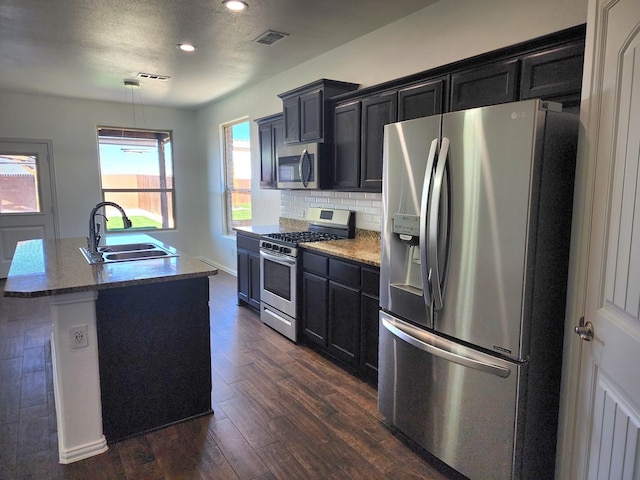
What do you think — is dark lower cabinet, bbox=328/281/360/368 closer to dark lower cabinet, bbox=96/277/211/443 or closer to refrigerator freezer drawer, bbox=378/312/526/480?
A: refrigerator freezer drawer, bbox=378/312/526/480

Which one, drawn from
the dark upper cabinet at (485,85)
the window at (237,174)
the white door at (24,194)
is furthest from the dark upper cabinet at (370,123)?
the white door at (24,194)

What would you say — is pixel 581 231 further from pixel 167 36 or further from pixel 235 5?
pixel 167 36

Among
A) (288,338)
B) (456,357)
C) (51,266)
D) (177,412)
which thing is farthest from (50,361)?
(456,357)

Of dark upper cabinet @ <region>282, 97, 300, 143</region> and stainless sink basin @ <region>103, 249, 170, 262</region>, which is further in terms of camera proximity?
dark upper cabinet @ <region>282, 97, 300, 143</region>

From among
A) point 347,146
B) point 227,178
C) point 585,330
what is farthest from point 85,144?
point 585,330

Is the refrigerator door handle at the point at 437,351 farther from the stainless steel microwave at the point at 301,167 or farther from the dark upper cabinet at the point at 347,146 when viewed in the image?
the stainless steel microwave at the point at 301,167

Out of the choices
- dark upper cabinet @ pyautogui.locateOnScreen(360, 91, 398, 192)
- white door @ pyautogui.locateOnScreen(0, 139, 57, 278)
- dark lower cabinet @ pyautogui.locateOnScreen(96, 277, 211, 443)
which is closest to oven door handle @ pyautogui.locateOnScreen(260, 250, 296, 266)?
dark upper cabinet @ pyautogui.locateOnScreen(360, 91, 398, 192)

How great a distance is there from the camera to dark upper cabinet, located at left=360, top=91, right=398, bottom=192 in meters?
3.03

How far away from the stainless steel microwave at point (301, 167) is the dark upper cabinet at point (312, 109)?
0.09 metres

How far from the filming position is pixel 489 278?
68.9 inches

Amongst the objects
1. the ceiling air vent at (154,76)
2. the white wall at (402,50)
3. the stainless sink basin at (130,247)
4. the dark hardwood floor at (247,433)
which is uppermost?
the ceiling air vent at (154,76)

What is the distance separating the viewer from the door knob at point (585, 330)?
1494 mm

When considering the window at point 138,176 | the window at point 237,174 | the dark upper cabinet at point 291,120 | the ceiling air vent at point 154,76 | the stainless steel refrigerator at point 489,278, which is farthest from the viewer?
the window at point 138,176

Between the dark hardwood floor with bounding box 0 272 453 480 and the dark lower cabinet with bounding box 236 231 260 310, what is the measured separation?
994 millimetres
